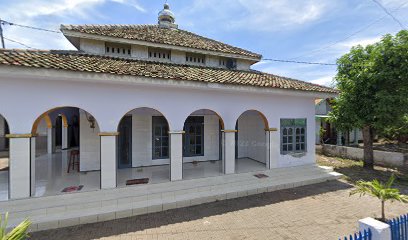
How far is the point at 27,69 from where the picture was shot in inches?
205

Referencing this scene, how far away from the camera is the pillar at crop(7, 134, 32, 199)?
552 cm

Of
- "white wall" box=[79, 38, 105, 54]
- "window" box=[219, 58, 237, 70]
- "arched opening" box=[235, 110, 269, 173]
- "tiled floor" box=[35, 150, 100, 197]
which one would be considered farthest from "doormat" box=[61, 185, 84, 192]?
"window" box=[219, 58, 237, 70]

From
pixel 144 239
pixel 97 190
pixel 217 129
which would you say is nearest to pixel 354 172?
pixel 217 129

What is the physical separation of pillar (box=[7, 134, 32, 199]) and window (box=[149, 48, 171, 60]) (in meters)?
6.37

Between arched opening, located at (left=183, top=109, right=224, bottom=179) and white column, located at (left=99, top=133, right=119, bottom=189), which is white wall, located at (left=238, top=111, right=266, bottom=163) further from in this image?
white column, located at (left=99, top=133, right=119, bottom=189)

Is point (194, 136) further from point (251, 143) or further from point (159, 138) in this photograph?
point (251, 143)

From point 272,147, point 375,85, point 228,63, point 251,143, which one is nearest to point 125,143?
point 251,143

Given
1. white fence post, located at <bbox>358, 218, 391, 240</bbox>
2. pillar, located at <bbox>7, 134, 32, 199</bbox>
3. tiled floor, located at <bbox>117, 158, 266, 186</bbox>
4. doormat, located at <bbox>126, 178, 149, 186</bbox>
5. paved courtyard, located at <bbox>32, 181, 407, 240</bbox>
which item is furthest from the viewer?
tiled floor, located at <bbox>117, 158, 266, 186</bbox>

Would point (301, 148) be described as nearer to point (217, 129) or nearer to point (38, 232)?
point (217, 129)

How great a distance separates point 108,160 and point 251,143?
716cm

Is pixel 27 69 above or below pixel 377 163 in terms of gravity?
above

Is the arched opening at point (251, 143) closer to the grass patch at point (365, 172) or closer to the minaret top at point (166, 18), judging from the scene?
the grass patch at point (365, 172)

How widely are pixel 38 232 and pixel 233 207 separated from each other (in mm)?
4828

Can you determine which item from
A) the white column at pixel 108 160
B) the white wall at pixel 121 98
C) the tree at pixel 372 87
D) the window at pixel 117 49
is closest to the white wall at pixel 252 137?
the white wall at pixel 121 98
